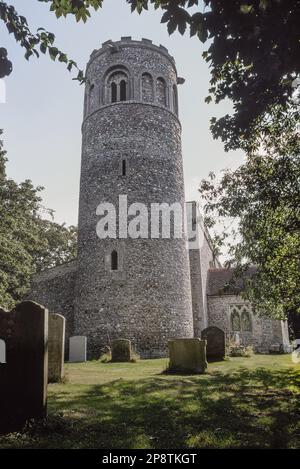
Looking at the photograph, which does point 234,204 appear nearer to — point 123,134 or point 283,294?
point 283,294

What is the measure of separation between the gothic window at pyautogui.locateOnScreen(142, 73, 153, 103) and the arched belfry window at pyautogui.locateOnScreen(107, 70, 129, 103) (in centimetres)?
89

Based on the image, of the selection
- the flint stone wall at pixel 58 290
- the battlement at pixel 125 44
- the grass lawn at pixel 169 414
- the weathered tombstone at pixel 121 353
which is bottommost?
the grass lawn at pixel 169 414

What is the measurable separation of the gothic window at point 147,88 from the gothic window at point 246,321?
1355 cm

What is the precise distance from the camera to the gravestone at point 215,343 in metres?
12.8

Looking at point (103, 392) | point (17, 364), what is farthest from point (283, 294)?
point (17, 364)

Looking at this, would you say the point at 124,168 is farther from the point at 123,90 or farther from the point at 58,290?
the point at 58,290

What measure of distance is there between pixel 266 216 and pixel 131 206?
7.88 meters

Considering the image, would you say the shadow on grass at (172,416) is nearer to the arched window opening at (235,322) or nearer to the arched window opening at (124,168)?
the arched window opening at (124,168)

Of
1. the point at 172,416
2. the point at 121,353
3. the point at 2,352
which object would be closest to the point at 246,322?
the point at 121,353

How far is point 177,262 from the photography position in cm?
1738

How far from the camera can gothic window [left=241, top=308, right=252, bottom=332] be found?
73.0 feet

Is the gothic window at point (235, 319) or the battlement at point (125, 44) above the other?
the battlement at point (125, 44)

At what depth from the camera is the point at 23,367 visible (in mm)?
4434

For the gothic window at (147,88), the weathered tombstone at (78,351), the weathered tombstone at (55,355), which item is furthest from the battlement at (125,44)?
the weathered tombstone at (55,355)
